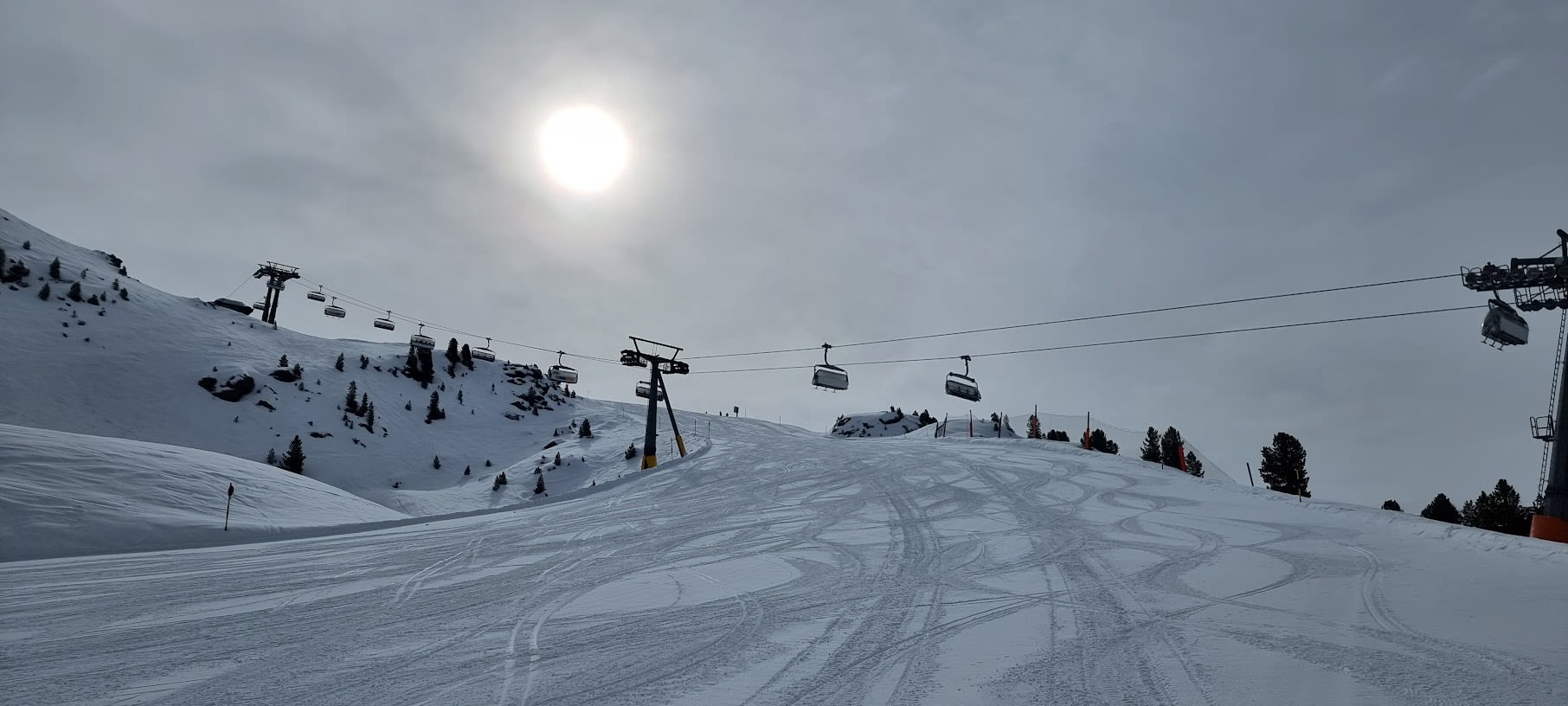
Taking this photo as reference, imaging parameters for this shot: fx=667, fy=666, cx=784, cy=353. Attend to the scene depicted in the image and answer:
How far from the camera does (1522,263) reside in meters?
18.2

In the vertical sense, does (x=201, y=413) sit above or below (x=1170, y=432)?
below

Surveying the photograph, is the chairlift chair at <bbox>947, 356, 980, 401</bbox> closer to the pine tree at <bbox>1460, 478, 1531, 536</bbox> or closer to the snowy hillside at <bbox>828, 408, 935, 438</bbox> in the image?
the pine tree at <bbox>1460, 478, 1531, 536</bbox>

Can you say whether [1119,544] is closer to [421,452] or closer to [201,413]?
[421,452]

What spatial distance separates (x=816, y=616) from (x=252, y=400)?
224 feet

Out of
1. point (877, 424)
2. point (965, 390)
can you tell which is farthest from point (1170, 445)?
point (965, 390)

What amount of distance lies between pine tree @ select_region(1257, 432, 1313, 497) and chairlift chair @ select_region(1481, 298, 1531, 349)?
54753 mm

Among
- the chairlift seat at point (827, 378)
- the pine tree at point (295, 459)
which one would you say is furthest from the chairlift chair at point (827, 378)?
the pine tree at point (295, 459)

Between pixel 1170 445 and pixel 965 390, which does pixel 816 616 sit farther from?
pixel 1170 445

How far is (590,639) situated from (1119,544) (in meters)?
9.98

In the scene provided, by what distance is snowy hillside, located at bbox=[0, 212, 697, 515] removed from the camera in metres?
48.4

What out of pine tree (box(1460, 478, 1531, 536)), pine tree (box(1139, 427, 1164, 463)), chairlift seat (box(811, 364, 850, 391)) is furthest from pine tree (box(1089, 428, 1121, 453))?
chairlift seat (box(811, 364, 850, 391))

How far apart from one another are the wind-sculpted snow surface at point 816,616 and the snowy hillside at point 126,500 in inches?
48.4

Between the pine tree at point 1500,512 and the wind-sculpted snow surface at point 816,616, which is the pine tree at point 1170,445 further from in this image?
the wind-sculpted snow surface at point 816,616

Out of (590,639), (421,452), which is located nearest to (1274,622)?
(590,639)
